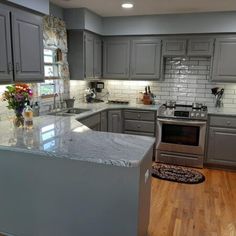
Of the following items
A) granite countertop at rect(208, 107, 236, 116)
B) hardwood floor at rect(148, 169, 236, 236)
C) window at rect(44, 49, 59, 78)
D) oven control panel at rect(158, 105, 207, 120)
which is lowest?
hardwood floor at rect(148, 169, 236, 236)

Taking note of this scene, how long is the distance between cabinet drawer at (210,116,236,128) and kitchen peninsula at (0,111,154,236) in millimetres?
2306

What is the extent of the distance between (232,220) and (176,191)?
813 mm

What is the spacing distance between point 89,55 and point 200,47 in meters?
1.87

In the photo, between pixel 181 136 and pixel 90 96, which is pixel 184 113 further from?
pixel 90 96

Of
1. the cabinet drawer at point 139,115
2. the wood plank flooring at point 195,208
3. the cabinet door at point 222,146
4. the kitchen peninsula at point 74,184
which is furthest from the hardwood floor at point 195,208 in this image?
the cabinet drawer at point 139,115

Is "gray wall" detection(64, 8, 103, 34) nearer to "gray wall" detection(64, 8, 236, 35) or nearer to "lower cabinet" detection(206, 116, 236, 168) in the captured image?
"gray wall" detection(64, 8, 236, 35)

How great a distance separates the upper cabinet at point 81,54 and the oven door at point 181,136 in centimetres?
148

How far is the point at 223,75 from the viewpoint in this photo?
4.20m

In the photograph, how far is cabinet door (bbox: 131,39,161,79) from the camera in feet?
14.7

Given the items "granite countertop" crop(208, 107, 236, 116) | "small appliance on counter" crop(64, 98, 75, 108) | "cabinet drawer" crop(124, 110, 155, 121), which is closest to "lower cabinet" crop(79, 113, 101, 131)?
"small appliance on counter" crop(64, 98, 75, 108)

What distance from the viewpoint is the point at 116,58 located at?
473cm

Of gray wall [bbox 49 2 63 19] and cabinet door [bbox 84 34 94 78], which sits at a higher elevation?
gray wall [bbox 49 2 63 19]

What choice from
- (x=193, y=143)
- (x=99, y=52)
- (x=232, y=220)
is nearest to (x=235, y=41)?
(x=193, y=143)

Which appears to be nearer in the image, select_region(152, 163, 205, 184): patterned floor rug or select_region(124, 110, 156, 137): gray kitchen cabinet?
select_region(152, 163, 205, 184): patterned floor rug
